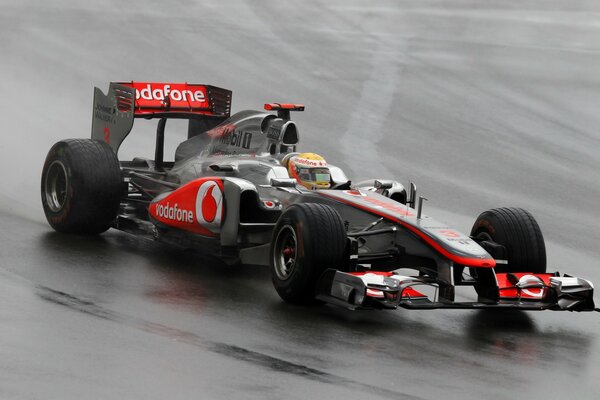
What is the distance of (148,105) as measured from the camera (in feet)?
50.2

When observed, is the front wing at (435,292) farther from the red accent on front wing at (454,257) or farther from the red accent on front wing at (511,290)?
the red accent on front wing at (454,257)

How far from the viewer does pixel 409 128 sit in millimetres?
22250

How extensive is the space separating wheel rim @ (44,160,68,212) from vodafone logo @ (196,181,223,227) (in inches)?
79.6

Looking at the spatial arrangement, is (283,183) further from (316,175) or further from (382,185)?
(382,185)

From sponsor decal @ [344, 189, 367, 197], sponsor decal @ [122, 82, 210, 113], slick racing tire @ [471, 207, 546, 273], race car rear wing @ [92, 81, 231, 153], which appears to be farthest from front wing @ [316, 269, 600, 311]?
sponsor decal @ [122, 82, 210, 113]

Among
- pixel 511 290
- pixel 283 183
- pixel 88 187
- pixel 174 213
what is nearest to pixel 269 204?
pixel 283 183

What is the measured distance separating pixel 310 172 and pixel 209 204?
1127 mm

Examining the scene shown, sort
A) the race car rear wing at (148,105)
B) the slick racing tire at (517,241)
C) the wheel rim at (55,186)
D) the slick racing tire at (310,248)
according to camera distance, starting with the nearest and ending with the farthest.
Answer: the slick racing tire at (310,248), the slick racing tire at (517,241), the wheel rim at (55,186), the race car rear wing at (148,105)

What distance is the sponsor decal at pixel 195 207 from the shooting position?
12.8 meters

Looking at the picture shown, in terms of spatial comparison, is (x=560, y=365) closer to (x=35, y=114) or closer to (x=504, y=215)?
(x=504, y=215)

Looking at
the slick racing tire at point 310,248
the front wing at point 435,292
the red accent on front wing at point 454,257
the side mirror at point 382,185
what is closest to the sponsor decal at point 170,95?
the side mirror at point 382,185

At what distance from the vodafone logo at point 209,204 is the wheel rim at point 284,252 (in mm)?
1055

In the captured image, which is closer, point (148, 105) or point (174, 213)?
point (174, 213)

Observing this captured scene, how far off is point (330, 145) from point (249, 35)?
784cm
